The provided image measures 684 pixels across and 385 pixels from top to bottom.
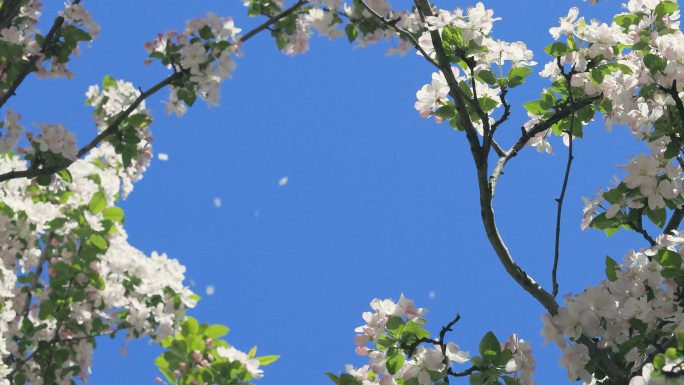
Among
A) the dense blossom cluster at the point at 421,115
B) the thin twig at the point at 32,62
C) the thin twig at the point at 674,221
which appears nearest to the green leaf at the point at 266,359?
the dense blossom cluster at the point at 421,115

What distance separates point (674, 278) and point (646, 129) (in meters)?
0.69

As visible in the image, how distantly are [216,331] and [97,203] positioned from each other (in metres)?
1.23

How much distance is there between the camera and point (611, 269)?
2.03 meters

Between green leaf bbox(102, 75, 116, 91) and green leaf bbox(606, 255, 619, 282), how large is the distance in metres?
3.53

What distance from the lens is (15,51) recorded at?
2.84 metres

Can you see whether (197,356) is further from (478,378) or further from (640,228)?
(640,228)

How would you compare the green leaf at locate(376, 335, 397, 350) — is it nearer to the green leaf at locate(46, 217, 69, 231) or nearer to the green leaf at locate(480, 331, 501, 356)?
the green leaf at locate(480, 331, 501, 356)

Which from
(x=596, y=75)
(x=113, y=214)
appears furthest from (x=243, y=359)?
(x=596, y=75)

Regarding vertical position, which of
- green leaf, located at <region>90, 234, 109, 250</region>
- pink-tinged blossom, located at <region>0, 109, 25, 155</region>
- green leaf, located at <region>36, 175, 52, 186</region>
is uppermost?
green leaf, located at <region>90, 234, 109, 250</region>

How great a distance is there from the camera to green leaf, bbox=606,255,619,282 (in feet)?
6.63

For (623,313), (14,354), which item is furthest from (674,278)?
(14,354)

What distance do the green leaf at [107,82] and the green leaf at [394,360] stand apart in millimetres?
3130

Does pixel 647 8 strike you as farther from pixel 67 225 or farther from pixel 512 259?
pixel 67 225

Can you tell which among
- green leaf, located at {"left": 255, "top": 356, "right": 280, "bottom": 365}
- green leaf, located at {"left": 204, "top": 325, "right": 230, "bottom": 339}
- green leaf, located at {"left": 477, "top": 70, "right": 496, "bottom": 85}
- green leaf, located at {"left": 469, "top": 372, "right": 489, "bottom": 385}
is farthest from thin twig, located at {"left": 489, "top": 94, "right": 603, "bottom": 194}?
green leaf, located at {"left": 204, "top": 325, "right": 230, "bottom": 339}
